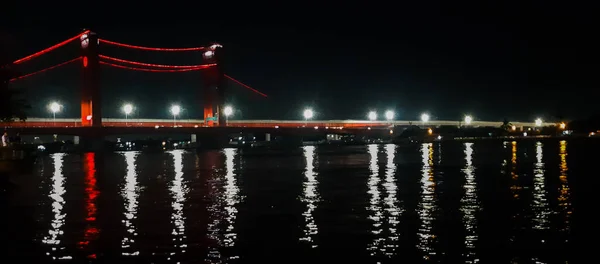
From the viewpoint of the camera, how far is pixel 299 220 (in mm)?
19812

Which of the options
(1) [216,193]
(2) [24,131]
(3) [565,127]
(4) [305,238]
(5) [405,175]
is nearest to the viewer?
(4) [305,238]

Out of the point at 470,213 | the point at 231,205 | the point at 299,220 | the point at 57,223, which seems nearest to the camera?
the point at 299,220

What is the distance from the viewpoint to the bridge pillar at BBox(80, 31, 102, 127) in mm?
70562

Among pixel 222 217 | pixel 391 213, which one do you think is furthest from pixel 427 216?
pixel 222 217

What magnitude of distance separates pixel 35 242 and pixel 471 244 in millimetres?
9556

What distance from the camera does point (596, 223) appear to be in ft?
61.5

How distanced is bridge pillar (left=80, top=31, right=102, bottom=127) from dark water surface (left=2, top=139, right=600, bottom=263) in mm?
36610

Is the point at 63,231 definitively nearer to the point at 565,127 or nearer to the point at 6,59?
the point at 6,59

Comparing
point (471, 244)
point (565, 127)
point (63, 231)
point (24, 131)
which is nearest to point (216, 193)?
point (63, 231)

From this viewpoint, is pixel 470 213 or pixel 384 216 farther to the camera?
pixel 470 213

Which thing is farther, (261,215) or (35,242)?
(261,215)

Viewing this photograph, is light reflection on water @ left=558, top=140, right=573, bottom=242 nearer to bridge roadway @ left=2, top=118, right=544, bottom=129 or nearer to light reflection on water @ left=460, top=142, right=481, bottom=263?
light reflection on water @ left=460, top=142, right=481, bottom=263

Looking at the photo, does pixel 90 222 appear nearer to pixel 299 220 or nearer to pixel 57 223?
pixel 57 223

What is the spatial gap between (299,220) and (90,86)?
55229 mm
